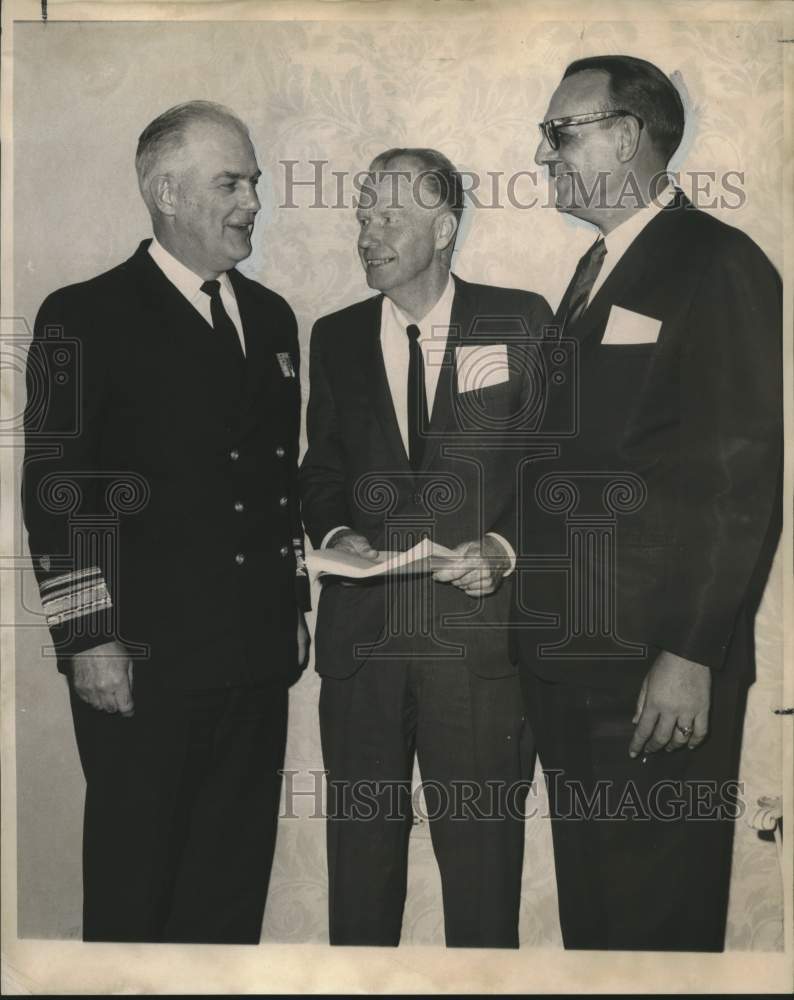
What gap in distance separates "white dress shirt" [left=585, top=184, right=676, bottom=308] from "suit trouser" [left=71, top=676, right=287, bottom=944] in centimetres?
103

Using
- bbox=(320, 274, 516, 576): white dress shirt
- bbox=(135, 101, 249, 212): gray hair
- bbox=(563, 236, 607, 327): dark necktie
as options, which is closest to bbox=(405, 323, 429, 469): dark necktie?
bbox=(320, 274, 516, 576): white dress shirt

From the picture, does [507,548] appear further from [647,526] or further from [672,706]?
[672,706]


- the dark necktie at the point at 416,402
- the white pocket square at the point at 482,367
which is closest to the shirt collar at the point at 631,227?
the white pocket square at the point at 482,367

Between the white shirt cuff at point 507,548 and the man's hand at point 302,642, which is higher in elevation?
the white shirt cuff at point 507,548

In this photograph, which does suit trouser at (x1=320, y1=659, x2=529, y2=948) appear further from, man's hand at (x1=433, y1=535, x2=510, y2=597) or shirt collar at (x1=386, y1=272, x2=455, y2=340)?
shirt collar at (x1=386, y1=272, x2=455, y2=340)

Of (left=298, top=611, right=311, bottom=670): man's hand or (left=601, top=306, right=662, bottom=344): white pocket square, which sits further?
(left=298, top=611, right=311, bottom=670): man's hand

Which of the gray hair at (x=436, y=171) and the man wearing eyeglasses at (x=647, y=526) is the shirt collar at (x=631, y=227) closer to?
the man wearing eyeglasses at (x=647, y=526)

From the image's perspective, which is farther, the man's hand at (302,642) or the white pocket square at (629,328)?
the man's hand at (302,642)

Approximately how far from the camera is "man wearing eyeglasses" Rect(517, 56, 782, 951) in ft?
7.14

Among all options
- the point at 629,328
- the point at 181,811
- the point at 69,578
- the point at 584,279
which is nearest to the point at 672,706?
the point at 629,328

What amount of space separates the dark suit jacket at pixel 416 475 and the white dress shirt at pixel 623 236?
5.2 inches

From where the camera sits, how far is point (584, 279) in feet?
7.29

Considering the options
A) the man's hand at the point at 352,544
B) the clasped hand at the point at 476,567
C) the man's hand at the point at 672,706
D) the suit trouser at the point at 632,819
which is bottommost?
the suit trouser at the point at 632,819

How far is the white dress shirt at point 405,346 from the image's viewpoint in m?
2.25
